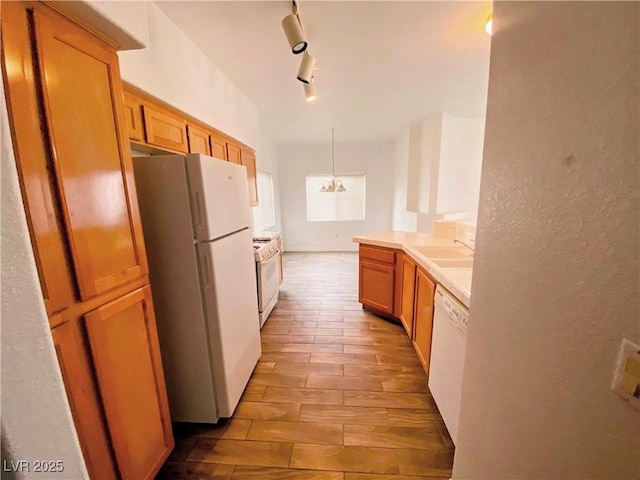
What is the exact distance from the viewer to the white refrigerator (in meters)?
1.31

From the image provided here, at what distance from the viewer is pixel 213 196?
1.40m

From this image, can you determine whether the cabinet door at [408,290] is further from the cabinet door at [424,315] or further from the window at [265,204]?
the window at [265,204]

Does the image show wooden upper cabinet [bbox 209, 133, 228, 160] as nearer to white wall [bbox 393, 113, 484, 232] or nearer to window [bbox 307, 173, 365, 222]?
white wall [bbox 393, 113, 484, 232]

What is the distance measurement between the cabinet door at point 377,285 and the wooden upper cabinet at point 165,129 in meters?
2.12

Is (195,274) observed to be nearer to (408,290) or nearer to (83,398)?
(83,398)

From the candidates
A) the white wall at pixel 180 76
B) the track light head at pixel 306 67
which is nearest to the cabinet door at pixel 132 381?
the white wall at pixel 180 76

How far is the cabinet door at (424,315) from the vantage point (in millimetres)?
1738

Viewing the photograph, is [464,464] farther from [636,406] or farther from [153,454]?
[153,454]

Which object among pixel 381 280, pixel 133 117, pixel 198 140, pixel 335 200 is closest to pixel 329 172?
pixel 335 200

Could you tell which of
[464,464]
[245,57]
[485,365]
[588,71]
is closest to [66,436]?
[485,365]

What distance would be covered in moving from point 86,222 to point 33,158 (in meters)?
0.23

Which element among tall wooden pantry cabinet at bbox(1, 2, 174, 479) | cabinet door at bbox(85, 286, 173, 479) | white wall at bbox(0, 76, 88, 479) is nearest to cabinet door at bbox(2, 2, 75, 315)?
tall wooden pantry cabinet at bbox(1, 2, 174, 479)

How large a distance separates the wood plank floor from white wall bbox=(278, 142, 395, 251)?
3743 mm

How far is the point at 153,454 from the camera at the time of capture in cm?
122
